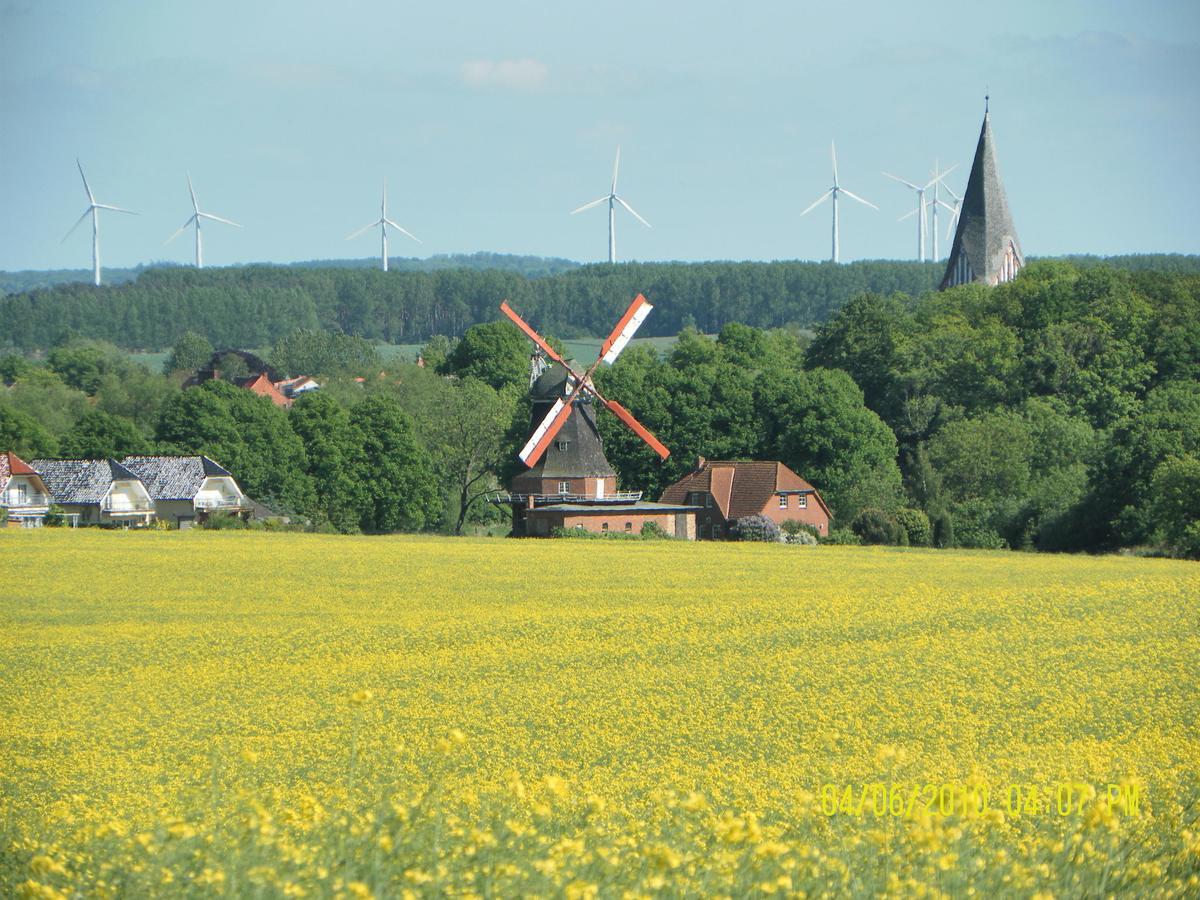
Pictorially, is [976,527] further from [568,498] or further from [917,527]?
[568,498]

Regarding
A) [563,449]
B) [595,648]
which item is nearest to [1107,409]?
[563,449]

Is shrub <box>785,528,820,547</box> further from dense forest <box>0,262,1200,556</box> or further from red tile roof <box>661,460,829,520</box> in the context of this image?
red tile roof <box>661,460,829,520</box>

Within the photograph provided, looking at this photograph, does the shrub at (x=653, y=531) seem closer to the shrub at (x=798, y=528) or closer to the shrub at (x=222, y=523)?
Answer: the shrub at (x=798, y=528)

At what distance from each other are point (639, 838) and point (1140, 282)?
90.0m

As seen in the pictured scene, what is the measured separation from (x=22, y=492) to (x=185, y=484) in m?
9.27

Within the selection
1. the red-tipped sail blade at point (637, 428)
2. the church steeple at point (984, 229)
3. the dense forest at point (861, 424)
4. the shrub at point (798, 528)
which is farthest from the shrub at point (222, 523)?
the church steeple at point (984, 229)

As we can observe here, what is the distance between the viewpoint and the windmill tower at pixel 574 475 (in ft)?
219

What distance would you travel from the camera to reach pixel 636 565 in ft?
141

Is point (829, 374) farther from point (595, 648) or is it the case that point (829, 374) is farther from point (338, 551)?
point (595, 648)

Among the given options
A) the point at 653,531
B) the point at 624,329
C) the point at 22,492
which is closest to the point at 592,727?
the point at 653,531

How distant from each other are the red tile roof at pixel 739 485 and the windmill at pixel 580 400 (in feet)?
7.05

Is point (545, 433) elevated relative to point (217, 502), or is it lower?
elevated
